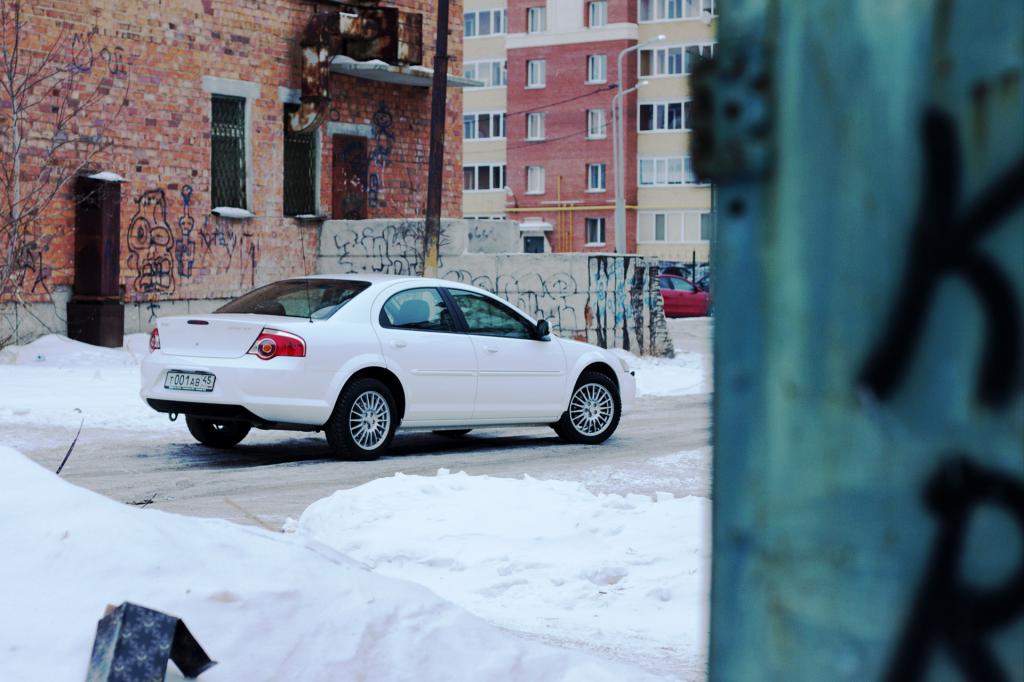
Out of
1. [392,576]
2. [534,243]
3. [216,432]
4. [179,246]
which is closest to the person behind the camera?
[392,576]

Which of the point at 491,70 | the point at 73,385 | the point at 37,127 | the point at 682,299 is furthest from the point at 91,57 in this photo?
the point at 491,70

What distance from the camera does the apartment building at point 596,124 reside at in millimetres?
67188

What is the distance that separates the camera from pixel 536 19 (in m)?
69.8

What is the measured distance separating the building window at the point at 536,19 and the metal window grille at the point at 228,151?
4636 cm

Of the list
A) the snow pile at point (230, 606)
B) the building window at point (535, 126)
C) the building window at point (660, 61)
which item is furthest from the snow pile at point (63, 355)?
the building window at point (660, 61)

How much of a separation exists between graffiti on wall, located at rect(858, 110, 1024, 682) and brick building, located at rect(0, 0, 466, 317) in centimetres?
2036

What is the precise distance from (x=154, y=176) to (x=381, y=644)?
758 inches

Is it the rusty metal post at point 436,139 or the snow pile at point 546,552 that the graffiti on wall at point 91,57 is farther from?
the snow pile at point 546,552

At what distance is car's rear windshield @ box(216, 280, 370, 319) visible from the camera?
12172 mm

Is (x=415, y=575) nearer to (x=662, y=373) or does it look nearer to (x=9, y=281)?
(x=9, y=281)

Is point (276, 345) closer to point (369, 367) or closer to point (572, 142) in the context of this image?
point (369, 367)

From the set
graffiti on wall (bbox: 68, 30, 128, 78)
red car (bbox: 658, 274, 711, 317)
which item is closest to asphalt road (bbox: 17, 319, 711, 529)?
graffiti on wall (bbox: 68, 30, 128, 78)

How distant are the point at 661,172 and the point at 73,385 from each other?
52901mm

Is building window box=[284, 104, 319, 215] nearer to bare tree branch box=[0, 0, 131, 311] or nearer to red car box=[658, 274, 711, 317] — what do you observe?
bare tree branch box=[0, 0, 131, 311]
